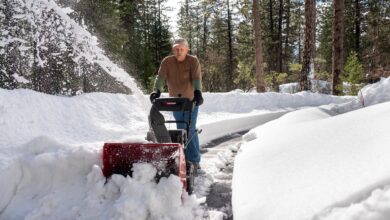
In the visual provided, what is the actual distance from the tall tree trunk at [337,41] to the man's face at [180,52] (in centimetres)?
1109

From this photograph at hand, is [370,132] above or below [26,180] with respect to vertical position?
above

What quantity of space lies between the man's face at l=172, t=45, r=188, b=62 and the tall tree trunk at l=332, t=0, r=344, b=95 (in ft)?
36.4

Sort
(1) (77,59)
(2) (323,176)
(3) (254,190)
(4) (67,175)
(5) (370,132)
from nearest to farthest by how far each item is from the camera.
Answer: (2) (323,176), (5) (370,132), (3) (254,190), (4) (67,175), (1) (77,59)

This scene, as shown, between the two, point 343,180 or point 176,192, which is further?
point 176,192

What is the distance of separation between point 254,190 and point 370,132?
3.75ft

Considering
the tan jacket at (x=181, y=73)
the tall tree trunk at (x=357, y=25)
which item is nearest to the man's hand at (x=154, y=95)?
the tan jacket at (x=181, y=73)

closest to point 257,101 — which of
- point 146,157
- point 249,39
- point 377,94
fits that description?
point 377,94

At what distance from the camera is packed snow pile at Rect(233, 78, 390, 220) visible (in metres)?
2.37

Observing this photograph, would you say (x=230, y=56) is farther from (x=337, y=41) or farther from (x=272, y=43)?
(x=337, y=41)

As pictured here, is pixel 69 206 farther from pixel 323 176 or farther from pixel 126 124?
pixel 126 124

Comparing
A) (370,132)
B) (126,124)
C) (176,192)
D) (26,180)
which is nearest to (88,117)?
(126,124)

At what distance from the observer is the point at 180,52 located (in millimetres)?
5902

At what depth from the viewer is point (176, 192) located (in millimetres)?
3881

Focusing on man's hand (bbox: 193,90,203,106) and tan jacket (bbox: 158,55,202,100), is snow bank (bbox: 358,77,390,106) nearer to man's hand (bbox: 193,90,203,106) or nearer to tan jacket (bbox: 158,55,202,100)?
tan jacket (bbox: 158,55,202,100)
